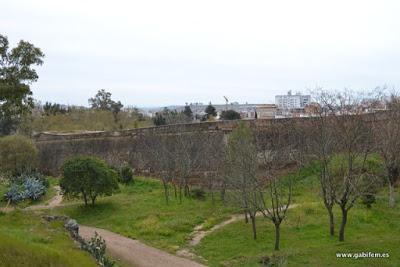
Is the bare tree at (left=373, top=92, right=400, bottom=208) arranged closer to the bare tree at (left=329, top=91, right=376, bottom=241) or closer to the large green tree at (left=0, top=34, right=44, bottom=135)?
the bare tree at (left=329, top=91, right=376, bottom=241)

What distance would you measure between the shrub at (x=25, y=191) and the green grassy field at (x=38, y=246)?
36.0ft

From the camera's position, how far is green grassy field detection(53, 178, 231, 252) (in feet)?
57.0

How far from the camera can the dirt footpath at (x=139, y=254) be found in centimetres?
1380

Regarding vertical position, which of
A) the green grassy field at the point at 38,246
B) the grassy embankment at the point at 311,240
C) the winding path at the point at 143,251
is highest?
the green grassy field at the point at 38,246

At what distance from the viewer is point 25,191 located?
82.7 feet

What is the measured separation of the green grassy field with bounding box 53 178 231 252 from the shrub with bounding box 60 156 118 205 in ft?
2.62

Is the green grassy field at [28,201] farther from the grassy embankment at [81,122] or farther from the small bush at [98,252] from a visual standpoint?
the grassy embankment at [81,122]

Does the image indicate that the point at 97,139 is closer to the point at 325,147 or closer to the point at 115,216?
the point at 115,216

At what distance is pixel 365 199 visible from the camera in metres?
A: 20.2

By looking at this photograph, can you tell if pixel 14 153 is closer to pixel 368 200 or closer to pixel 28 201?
pixel 28 201

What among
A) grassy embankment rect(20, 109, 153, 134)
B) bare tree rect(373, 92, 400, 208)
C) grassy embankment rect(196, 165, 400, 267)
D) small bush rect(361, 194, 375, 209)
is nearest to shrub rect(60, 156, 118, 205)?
grassy embankment rect(196, 165, 400, 267)

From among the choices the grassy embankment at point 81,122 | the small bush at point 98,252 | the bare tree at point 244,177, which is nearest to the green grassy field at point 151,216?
Answer: the bare tree at point 244,177

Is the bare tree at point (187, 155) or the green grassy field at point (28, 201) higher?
the bare tree at point (187, 155)

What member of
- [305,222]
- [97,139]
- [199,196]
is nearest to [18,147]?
[97,139]
